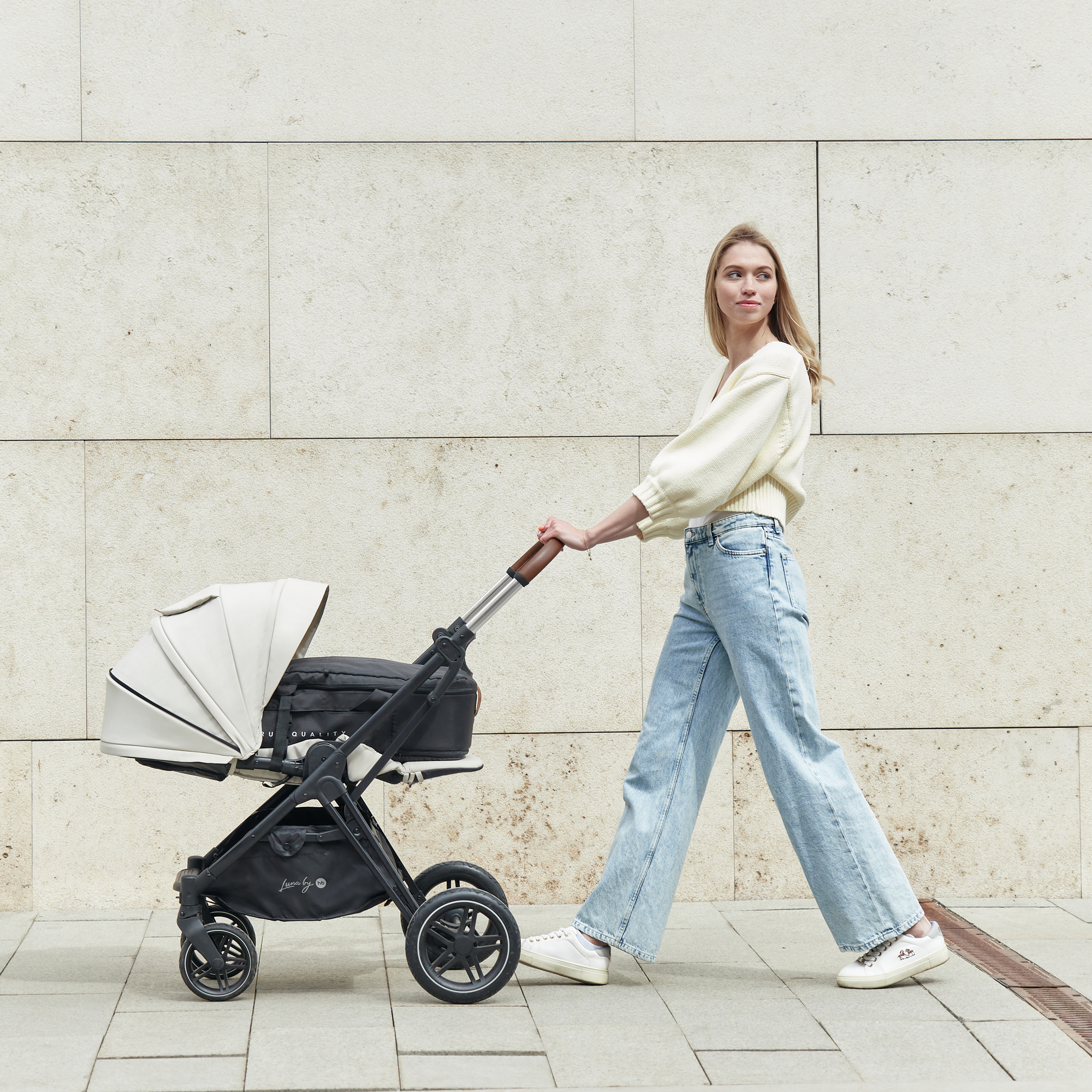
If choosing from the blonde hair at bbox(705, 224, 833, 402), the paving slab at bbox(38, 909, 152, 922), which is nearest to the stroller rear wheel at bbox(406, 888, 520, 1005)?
the paving slab at bbox(38, 909, 152, 922)

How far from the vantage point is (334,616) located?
4.56 meters

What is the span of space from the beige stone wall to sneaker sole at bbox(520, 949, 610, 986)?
957 mm

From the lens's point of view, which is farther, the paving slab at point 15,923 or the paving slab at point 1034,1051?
the paving slab at point 15,923

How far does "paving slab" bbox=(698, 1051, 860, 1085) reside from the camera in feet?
9.46

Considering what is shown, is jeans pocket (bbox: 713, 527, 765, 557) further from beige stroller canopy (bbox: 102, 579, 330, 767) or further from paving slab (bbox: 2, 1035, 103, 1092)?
paving slab (bbox: 2, 1035, 103, 1092)

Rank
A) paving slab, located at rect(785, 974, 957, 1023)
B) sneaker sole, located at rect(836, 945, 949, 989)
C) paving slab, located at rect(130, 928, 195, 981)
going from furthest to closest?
paving slab, located at rect(130, 928, 195, 981), sneaker sole, located at rect(836, 945, 949, 989), paving slab, located at rect(785, 974, 957, 1023)

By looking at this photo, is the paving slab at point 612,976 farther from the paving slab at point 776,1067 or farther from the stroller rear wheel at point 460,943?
the paving slab at point 776,1067

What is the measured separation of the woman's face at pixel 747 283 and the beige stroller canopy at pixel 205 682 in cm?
139

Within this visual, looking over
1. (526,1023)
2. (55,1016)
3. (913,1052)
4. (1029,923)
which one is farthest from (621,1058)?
(1029,923)

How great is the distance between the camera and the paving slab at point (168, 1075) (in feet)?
9.18

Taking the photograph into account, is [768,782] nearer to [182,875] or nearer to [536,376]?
[182,875]

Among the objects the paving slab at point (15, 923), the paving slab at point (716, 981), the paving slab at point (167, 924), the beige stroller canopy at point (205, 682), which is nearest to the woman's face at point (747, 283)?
the beige stroller canopy at point (205, 682)

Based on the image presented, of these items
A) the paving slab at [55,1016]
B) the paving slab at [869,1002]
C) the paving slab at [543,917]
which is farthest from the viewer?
the paving slab at [543,917]

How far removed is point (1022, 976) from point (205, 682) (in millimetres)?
2270
